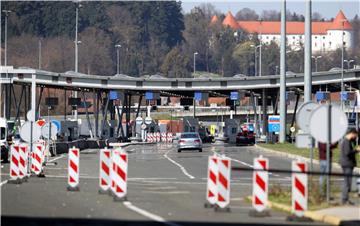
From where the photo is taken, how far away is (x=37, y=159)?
39.2 meters

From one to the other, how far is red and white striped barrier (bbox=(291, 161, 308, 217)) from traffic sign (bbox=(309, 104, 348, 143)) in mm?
1635

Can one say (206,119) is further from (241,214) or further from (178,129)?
(241,214)

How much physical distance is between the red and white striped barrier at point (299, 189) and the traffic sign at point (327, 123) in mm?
1635

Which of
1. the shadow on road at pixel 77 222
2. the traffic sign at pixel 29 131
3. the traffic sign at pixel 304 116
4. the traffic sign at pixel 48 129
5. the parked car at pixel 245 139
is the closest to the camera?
the shadow on road at pixel 77 222

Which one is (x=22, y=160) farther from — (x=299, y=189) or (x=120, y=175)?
(x=299, y=189)

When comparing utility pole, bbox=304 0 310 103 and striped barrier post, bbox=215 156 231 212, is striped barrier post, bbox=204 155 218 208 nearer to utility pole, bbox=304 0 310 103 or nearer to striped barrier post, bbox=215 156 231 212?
striped barrier post, bbox=215 156 231 212

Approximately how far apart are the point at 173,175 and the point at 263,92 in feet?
214

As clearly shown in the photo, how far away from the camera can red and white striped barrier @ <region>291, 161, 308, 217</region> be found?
2238 centimetres

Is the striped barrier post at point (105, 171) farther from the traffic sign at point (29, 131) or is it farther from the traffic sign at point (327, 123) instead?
the traffic sign at point (29, 131)

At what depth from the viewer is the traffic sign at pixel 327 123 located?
24.4 metres

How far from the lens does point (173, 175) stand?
139 feet

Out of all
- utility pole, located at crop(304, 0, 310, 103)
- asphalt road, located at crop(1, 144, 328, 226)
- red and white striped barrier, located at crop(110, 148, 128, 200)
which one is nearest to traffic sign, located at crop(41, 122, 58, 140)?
asphalt road, located at crop(1, 144, 328, 226)

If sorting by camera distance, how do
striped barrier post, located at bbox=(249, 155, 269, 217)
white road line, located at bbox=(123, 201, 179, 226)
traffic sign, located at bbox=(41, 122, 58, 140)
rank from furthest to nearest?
1. traffic sign, located at bbox=(41, 122, 58, 140)
2. striped barrier post, located at bbox=(249, 155, 269, 217)
3. white road line, located at bbox=(123, 201, 179, 226)

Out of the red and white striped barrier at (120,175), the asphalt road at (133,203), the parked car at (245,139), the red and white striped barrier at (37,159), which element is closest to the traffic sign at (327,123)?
the asphalt road at (133,203)
